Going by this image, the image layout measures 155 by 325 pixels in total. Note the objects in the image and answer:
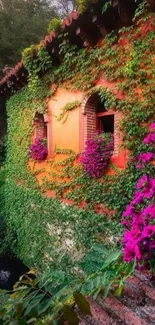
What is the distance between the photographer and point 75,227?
5.44 metres

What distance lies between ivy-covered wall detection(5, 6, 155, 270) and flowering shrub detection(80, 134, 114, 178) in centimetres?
20

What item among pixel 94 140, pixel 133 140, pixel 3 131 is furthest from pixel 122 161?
pixel 3 131

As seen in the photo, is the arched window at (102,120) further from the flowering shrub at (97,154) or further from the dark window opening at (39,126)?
the dark window opening at (39,126)

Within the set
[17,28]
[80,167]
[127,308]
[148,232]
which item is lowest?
[127,308]

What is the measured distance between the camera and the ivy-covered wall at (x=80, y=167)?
4281 mm

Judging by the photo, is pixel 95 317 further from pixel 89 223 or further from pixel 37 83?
pixel 37 83

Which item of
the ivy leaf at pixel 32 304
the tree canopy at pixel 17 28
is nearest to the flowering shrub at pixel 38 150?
the ivy leaf at pixel 32 304

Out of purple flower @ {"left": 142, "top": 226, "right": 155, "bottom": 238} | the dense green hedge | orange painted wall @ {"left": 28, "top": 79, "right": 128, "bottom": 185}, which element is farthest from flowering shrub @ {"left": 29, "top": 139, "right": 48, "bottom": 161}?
purple flower @ {"left": 142, "top": 226, "right": 155, "bottom": 238}

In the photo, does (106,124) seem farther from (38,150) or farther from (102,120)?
(38,150)

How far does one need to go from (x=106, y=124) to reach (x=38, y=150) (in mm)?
2241

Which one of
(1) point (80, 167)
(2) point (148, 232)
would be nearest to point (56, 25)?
(1) point (80, 167)

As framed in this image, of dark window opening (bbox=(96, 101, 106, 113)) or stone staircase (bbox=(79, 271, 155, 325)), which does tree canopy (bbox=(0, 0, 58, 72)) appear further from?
stone staircase (bbox=(79, 271, 155, 325))

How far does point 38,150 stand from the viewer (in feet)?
23.1

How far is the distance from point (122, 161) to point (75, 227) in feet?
6.16
